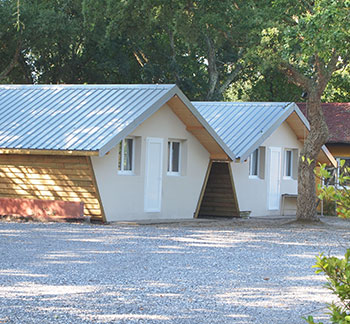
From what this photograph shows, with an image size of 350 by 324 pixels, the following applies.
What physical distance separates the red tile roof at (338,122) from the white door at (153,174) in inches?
460

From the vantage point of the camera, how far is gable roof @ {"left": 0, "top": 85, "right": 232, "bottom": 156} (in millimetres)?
19734

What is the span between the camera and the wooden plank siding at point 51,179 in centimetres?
2020

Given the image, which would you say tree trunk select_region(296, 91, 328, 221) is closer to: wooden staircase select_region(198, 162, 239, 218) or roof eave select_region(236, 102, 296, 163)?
roof eave select_region(236, 102, 296, 163)

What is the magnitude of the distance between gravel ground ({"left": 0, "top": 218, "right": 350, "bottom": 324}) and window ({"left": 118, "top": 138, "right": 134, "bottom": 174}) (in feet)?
7.89

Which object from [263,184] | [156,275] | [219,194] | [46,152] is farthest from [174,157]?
[156,275]

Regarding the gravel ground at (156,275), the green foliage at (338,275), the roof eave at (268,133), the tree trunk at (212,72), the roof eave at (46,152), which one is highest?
the tree trunk at (212,72)

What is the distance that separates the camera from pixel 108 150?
62.4 ft

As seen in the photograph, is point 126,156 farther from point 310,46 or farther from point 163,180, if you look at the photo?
point 310,46

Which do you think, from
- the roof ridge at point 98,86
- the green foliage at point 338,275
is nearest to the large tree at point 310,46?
the roof ridge at point 98,86

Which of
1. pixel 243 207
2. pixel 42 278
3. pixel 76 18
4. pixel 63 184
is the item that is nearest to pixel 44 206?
pixel 63 184

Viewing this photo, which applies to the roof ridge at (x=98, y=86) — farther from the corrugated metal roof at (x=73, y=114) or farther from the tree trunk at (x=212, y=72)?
the tree trunk at (x=212, y=72)

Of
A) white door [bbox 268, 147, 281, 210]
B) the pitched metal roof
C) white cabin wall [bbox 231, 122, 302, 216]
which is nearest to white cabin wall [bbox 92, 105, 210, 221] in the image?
the pitched metal roof

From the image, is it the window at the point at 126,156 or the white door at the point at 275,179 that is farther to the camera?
the white door at the point at 275,179

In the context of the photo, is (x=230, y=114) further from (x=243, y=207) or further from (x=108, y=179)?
(x=108, y=179)
